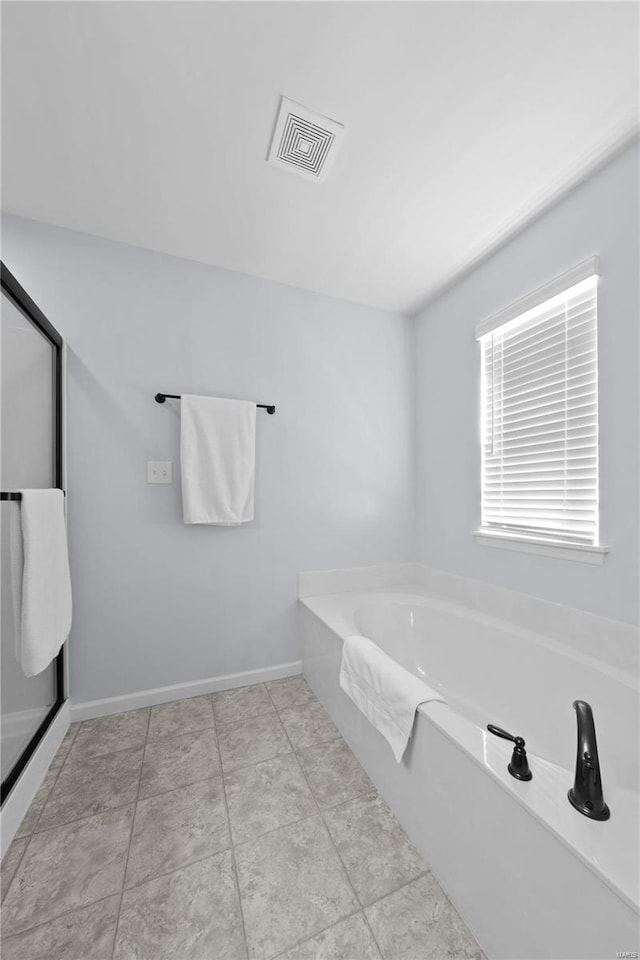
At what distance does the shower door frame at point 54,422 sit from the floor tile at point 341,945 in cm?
97

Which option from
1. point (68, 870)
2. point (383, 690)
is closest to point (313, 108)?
point (383, 690)

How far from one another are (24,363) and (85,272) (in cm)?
66

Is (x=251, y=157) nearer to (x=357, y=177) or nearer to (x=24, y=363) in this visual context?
(x=357, y=177)

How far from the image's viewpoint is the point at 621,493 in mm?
1307

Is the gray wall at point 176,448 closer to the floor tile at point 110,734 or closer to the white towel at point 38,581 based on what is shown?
the floor tile at point 110,734

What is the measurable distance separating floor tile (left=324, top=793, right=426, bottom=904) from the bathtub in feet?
0.15

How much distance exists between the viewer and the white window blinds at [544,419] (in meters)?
1.43

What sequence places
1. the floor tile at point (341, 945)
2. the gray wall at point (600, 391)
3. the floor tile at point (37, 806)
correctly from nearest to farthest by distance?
the floor tile at point (341, 945) → the floor tile at point (37, 806) → the gray wall at point (600, 391)

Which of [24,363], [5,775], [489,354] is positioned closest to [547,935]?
[5,775]

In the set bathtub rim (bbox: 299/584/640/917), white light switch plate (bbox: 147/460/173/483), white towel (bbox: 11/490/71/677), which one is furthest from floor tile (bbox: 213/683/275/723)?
white light switch plate (bbox: 147/460/173/483)

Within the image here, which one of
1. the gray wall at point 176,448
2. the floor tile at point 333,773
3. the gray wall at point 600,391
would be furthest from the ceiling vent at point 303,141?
the floor tile at point 333,773

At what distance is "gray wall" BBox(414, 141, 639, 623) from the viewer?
1.29m

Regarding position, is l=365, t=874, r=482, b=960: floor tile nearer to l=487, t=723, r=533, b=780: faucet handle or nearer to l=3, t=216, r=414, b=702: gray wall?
l=487, t=723, r=533, b=780: faucet handle

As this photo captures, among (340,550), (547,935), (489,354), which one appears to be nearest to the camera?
(547,935)
